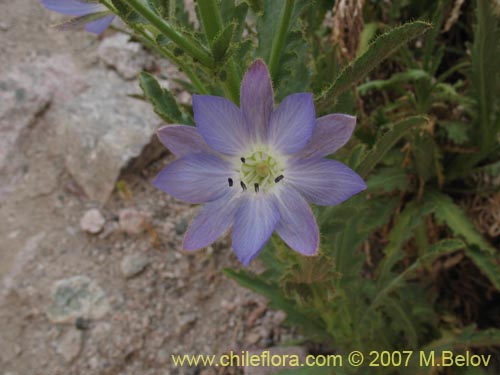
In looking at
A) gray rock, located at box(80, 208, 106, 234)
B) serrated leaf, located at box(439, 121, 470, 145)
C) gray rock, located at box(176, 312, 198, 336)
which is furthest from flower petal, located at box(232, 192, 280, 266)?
gray rock, located at box(80, 208, 106, 234)

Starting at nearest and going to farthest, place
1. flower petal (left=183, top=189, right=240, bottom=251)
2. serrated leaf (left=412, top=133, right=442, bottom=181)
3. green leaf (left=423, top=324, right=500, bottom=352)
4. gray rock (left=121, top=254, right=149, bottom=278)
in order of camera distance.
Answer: flower petal (left=183, top=189, right=240, bottom=251) < green leaf (left=423, top=324, right=500, bottom=352) < serrated leaf (left=412, top=133, right=442, bottom=181) < gray rock (left=121, top=254, right=149, bottom=278)

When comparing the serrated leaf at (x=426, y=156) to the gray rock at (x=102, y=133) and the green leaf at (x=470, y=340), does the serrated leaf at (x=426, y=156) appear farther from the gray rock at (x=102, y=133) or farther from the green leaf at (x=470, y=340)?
the gray rock at (x=102, y=133)

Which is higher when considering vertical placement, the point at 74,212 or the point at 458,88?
the point at 458,88

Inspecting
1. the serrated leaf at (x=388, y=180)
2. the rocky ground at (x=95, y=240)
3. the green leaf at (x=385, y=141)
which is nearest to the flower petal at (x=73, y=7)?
the green leaf at (x=385, y=141)

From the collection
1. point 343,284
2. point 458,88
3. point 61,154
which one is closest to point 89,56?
point 61,154

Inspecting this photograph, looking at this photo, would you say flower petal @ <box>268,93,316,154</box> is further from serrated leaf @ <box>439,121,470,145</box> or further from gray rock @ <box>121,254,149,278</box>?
gray rock @ <box>121,254,149,278</box>

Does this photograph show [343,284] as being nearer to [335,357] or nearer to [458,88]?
[335,357]

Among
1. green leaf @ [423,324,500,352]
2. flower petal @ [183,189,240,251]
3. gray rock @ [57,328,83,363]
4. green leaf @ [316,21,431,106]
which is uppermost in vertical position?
green leaf @ [316,21,431,106]
